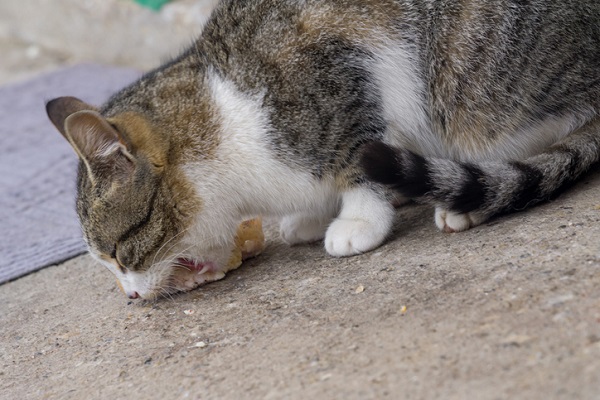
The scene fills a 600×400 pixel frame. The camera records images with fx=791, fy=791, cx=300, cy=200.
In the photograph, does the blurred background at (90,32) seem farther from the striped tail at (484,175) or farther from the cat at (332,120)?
the striped tail at (484,175)

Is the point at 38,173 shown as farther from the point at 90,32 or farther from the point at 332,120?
the point at 332,120

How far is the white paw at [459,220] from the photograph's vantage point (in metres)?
2.50

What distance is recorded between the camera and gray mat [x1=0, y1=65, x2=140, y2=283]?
11.4ft

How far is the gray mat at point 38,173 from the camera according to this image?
3.49 meters

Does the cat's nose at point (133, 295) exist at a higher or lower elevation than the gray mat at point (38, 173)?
higher

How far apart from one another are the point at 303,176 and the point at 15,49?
522 centimetres

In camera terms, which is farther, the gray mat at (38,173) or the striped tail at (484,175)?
the gray mat at (38,173)

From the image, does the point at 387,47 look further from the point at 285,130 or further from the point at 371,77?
the point at 285,130

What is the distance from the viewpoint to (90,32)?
246 inches

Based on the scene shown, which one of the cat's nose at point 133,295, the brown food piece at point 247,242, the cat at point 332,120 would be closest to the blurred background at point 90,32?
the brown food piece at point 247,242

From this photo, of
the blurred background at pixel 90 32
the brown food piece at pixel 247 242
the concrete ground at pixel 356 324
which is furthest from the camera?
the blurred background at pixel 90 32

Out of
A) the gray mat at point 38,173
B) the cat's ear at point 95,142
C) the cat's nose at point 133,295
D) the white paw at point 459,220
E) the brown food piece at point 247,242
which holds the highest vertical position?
Result: the cat's ear at point 95,142

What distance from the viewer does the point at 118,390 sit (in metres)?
2.09

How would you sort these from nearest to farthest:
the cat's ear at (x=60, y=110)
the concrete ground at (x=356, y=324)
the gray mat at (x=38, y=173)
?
the concrete ground at (x=356, y=324) → the cat's ear at (x=60, y=110) → the gray mat at (x=38, y=173)
